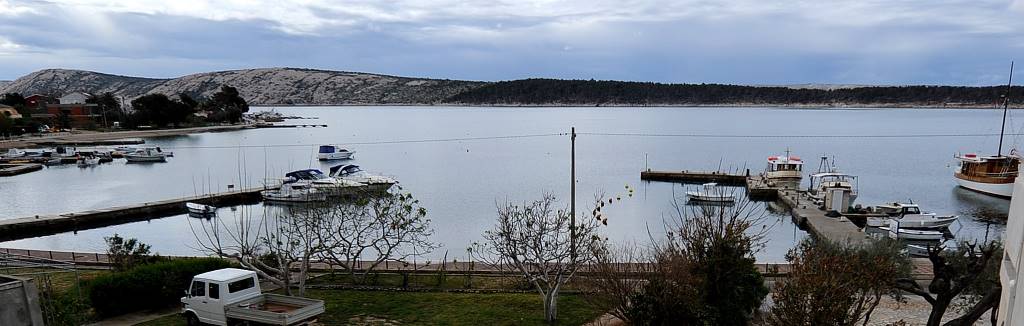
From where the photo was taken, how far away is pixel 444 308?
14.9 metres

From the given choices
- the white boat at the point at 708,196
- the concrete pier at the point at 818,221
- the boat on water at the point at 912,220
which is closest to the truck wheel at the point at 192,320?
the concrete pier at the point at 818,221

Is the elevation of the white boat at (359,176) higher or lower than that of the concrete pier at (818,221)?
higher

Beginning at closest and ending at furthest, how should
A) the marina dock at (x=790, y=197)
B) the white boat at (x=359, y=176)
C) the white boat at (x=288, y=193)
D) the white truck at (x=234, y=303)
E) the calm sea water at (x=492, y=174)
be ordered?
the white truck at (x=234, y=303) → the marina dock at (x=790, y=197) → the calm sea water at (x=492, y=174) → the white boat at (x=288, y=193) → the white boat at (x=359, y=176)

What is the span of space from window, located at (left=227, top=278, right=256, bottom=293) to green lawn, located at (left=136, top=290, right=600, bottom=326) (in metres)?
1.79

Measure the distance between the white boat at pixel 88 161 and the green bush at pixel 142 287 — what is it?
184 ft

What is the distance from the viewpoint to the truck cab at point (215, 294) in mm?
12977

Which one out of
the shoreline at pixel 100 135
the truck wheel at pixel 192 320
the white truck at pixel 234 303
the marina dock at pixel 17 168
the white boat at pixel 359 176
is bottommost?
the marina dock at pixel 17 168

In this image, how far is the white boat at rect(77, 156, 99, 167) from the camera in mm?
60125

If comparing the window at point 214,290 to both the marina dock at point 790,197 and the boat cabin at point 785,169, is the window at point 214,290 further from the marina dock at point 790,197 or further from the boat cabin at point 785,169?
the boat cabin at point 785,169

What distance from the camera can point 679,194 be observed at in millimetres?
45969

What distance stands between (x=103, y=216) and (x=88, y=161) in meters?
32.6

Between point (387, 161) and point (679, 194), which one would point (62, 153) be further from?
point (679, 194)

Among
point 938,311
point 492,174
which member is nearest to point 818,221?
point 938,311

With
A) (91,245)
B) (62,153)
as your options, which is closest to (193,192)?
(91,245)
